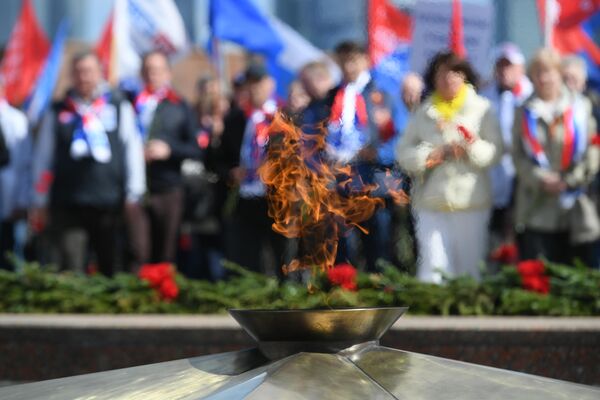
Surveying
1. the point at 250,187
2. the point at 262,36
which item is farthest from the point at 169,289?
the point at 262,36

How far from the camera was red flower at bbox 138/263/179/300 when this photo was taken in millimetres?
7250

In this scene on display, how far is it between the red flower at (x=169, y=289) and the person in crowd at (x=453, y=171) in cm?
138

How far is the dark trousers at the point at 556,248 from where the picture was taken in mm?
8695

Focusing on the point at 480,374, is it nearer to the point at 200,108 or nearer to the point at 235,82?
the point at 235,82

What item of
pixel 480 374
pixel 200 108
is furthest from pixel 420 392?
pixel 200 108

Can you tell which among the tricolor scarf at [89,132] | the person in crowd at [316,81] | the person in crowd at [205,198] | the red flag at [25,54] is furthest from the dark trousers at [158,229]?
the red flag at [25,54]

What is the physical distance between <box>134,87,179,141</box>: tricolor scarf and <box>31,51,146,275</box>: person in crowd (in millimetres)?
458

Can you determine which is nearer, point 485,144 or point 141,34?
point 485,144

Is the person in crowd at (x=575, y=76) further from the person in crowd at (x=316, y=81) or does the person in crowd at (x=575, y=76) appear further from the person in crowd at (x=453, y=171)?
the person in crowd at (x=316, y=81)

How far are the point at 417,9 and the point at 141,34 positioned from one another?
11.9 feet

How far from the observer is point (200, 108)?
11258mm

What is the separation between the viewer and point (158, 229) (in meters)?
10.4

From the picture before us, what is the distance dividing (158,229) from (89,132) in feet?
3.78

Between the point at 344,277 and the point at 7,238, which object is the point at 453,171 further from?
the point at 7,238
